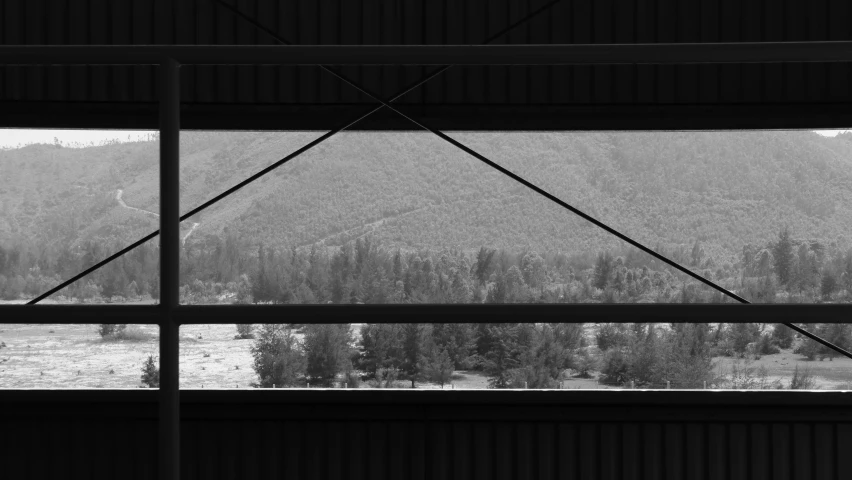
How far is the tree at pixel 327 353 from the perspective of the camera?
3189 centimetres

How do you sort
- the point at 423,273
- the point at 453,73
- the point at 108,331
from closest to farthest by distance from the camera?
the point at 453,73, the point at 108,331, the point at 423,273

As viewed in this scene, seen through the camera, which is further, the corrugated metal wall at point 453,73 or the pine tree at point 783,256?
the pine tree at point 783,256

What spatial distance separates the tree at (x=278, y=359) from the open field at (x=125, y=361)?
640 millimetres

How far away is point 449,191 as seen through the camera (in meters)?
38.4

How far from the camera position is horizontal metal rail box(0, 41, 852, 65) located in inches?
52.4

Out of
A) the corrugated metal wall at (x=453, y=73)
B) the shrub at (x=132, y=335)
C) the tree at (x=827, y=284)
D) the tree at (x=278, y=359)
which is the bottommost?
the tree at (x=278, y=359)

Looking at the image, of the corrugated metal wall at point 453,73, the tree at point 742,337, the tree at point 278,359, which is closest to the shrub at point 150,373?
the tree at point 278,359

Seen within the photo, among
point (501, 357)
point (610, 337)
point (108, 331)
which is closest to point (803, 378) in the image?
point (610, 337)

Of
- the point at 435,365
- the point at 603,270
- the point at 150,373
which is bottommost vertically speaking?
the point at 150,373

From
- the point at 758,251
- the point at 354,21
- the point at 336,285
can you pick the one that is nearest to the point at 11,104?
the point at 354,21
